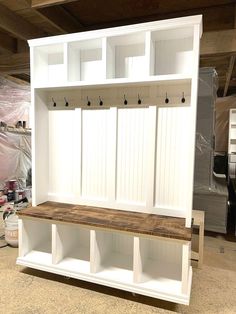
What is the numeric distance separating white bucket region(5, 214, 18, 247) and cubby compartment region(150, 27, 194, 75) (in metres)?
2.07

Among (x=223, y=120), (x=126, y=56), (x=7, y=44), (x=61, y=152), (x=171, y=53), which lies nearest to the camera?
(x=171, y=53)

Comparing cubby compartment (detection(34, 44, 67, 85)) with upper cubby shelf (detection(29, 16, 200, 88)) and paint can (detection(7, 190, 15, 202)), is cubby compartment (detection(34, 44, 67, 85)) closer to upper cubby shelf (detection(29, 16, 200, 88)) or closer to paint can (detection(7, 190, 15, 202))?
upper cubby shelf (detection(29, 16, 200, 88))

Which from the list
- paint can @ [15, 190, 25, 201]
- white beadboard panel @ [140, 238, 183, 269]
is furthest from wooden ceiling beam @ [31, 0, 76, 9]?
paint can @ [15, 190, 25, 201]

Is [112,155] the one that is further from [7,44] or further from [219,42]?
[7,44]

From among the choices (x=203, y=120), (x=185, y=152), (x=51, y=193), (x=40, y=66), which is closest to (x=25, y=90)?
(x=40, y=66)

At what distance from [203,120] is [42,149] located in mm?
1880

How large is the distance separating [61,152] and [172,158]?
1.07 metres

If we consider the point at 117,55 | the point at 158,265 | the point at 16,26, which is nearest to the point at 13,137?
the point at 16,26

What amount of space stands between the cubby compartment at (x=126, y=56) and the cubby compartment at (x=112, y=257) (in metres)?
1.36

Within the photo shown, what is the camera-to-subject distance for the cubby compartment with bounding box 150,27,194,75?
197 cm

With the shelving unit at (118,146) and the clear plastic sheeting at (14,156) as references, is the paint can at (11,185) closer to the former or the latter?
the clear plastic sheeting at (14,156)

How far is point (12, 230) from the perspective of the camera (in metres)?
2.68

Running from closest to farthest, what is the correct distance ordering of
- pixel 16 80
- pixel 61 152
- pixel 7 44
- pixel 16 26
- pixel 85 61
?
1. pixel 85 61
2. pixel 61 152
3. pixel 16 26
4. pixel 7 44
5. pixel 16 80

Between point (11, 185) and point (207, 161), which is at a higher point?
point (207, 161)
